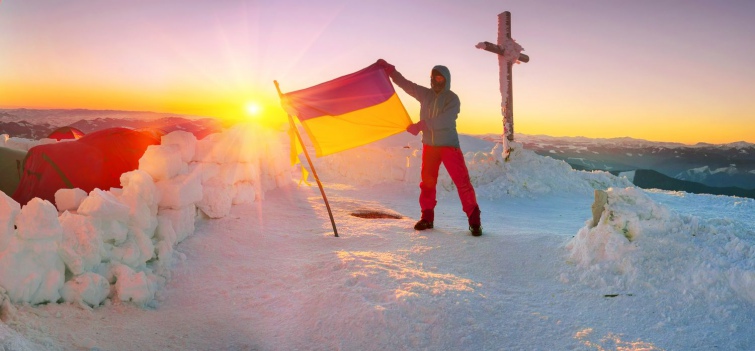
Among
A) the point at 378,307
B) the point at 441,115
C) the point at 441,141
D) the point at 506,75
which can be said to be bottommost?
the point at 378,307

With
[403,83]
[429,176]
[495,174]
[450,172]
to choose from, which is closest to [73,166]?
[403,83]

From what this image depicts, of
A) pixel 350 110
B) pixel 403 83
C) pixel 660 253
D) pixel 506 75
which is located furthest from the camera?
pixel 506 75

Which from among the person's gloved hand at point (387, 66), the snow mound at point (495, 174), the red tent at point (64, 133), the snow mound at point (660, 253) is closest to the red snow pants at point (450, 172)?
the person's gloved hand at point (387, 66)

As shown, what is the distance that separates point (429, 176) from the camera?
19.1ft

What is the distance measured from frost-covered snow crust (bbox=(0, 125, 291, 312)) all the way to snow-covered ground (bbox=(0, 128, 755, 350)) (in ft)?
0.22

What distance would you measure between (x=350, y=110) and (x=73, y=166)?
3.51 m

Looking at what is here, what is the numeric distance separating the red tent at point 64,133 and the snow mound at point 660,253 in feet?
30.7

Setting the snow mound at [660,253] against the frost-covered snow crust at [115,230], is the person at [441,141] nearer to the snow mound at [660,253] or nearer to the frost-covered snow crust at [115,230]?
the snow mound at [660,253]

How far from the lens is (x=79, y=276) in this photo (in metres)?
3.16

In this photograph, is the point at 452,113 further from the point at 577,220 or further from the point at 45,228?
the point at 45,228

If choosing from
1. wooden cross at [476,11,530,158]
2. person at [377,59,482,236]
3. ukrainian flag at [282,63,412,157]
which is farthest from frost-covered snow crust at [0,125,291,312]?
wooden cross at [476,11,530,158]

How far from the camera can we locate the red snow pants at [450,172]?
18.5 feet

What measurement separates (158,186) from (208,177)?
3.78 ft

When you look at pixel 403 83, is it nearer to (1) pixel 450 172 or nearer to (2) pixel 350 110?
(2) pixel 350 110
